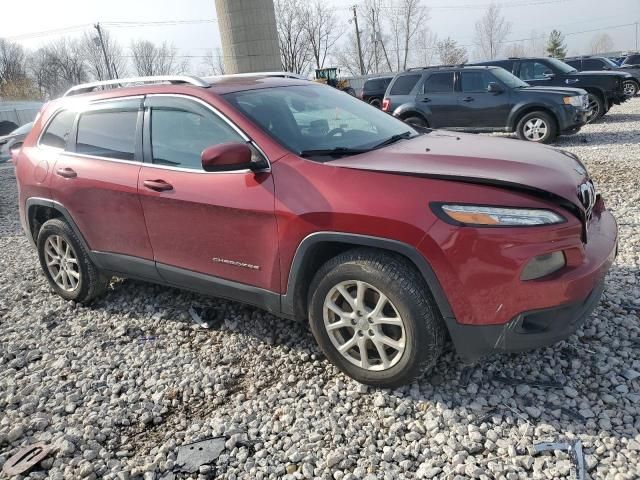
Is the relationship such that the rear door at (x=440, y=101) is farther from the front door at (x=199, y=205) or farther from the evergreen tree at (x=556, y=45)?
the evergreen tree at (x=556, y=45)

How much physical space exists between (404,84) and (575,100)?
3687 millimetres

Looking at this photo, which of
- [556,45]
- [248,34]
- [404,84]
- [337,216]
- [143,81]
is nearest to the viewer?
[337,216]

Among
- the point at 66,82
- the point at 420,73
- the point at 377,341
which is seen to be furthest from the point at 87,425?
the point at 66,82

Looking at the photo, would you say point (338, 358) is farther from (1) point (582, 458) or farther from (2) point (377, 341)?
(1) point (582, 458)

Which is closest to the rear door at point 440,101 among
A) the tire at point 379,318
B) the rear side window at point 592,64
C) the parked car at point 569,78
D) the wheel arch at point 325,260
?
the parked car at point 569,78

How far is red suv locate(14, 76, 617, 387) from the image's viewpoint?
2537mm

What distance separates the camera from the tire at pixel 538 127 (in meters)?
10.7

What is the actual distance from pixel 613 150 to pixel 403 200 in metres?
9.08

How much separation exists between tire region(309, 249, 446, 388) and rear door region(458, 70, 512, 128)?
948cm

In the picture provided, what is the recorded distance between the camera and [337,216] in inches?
109

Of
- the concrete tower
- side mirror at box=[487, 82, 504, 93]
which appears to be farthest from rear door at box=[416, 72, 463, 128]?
the concrete tower

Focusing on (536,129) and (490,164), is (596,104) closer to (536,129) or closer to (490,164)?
(536,129)

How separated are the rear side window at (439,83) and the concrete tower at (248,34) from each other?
15.3 metres

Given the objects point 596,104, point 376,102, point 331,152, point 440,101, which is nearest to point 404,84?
point 440,101
